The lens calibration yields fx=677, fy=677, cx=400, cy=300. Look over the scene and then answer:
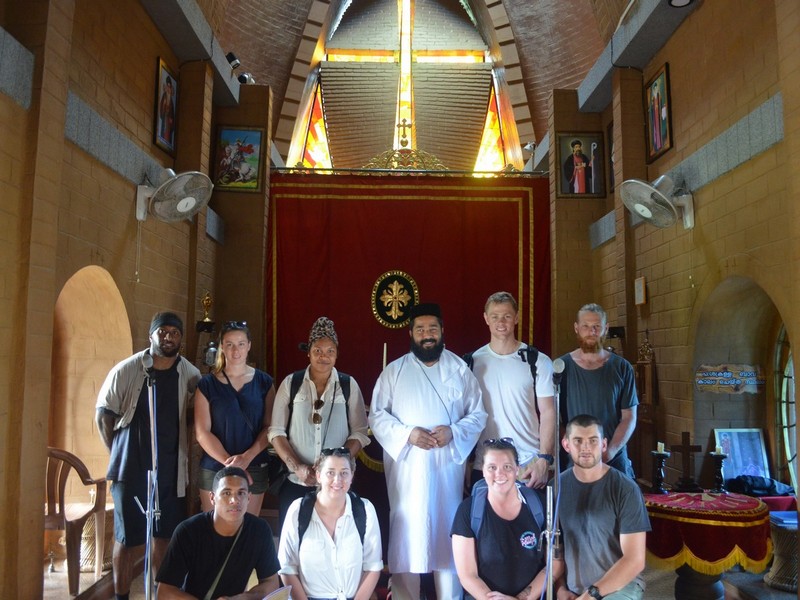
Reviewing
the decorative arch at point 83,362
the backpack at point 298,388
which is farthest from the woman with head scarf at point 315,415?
the decorative arch at point 83,362

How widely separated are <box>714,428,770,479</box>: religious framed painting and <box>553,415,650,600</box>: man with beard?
2.33 meters

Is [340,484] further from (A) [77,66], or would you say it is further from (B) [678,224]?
(B) [678,224]

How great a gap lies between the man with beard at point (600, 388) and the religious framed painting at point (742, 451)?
5.37ft

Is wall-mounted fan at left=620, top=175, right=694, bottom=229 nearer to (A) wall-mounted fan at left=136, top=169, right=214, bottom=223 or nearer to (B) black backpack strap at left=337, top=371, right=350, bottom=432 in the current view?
(B) black backpack strap at left=337, top=371, right=350, bottom=432

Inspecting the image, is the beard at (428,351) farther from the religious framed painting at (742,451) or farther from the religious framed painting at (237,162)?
the religious framed painting at (237,162)

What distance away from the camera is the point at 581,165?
706cm

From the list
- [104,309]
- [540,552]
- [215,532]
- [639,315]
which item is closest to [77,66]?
[104,309]

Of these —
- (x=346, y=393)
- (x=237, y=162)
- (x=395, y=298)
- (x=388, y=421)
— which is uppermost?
(x=237, y=162)

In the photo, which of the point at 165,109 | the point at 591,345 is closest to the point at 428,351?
the point at 591,345

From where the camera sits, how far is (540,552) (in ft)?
8.96

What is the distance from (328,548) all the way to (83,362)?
278cm

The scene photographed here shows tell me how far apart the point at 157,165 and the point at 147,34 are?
1.02 metres

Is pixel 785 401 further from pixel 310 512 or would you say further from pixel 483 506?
pixel 310 512

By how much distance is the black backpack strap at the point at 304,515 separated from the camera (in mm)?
2838
